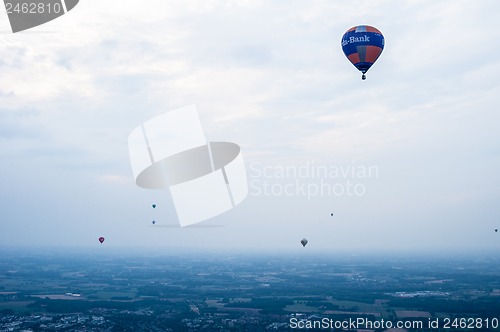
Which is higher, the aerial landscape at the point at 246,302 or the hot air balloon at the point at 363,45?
the hot air balloon at the point at 363,45

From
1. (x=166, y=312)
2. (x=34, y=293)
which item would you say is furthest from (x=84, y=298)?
(x=166, y=312)

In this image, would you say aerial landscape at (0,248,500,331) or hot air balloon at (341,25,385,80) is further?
aerial landscape at (0,248,500,331)

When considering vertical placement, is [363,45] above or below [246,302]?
above

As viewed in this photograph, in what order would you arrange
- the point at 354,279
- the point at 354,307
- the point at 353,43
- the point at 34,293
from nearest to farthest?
the point at 353,43 → the point at 354,307 → the point at 34,293 → the point at 354,279

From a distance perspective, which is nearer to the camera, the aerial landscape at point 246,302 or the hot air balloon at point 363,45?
the hot air balloon at point 363,45

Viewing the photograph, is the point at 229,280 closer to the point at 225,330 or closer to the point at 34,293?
the point at 34,293

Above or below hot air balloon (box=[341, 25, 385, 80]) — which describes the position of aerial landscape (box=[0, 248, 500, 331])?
below

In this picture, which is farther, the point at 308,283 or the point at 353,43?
the point at 308,283

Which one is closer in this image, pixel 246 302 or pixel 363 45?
pixel 363 45
